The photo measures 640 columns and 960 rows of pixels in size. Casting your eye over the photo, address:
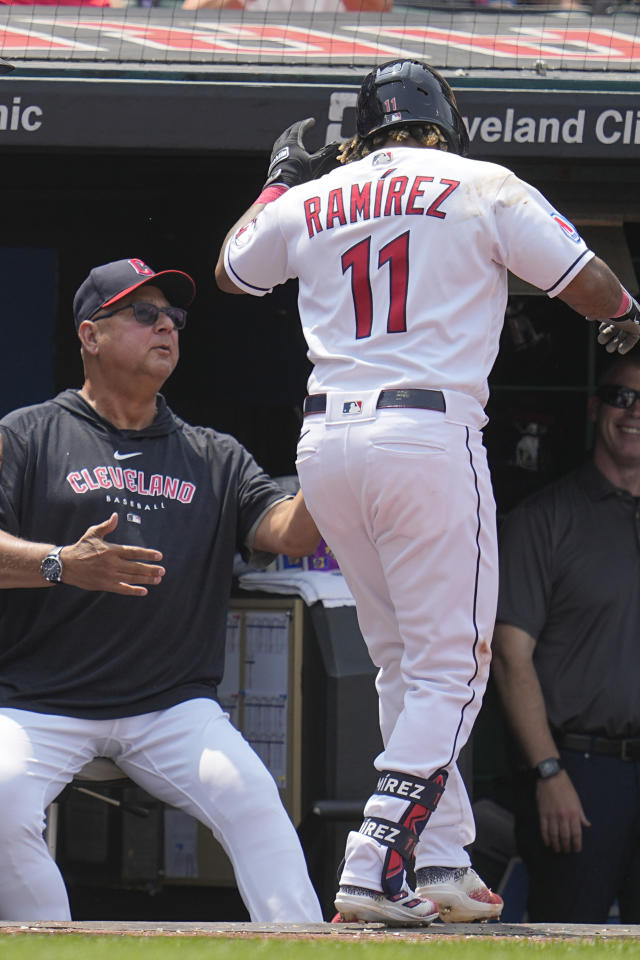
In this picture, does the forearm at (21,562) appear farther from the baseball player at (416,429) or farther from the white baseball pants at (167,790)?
the baseball player at (416,429)

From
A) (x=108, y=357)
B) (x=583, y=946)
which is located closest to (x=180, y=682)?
(x=108, y=357)

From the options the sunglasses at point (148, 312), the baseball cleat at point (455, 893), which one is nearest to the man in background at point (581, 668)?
the sunglasses at point (148, 312)

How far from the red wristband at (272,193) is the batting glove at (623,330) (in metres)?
0.79

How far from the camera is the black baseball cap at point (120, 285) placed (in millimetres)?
3914

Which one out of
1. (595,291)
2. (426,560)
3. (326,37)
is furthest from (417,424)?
(326,37)

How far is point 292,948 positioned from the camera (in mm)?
2404

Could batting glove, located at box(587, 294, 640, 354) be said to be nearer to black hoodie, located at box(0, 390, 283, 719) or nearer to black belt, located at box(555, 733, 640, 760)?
black hoodie, located at box(0, 390, 283, 719)

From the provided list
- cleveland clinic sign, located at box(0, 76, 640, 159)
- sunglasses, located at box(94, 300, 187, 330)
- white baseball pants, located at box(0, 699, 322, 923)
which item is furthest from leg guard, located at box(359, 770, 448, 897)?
cleveland clinic sign, located at box(0, 76, 640, 159)

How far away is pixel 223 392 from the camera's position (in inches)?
197

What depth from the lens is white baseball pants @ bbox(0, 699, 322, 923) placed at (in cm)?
325

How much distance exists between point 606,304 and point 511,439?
2.39 metres

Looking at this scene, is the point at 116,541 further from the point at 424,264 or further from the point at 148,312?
the point at 424,264

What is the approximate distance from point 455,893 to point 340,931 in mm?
320

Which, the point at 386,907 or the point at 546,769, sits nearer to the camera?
the point at 386,907
